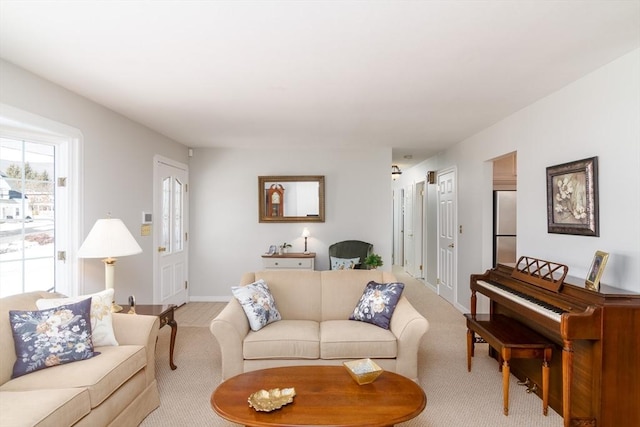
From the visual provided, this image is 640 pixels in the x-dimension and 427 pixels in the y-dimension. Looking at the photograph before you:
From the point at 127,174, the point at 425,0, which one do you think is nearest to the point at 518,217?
the point at 425,0

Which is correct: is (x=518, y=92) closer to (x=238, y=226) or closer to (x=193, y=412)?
(x=193, y=412)

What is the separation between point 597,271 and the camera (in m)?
2.32

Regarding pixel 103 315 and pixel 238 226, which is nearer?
pixel 103 315

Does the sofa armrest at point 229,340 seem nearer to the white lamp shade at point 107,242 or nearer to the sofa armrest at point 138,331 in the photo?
the sofa armrest at point 138,331

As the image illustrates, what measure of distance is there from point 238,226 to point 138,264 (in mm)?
1761

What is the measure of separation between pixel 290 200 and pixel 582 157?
3.81m

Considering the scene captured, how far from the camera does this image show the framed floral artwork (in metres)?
2.64

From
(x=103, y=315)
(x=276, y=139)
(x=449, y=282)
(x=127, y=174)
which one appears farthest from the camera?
(x=449, y=282)

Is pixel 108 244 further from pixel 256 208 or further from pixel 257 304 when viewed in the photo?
pixel 256 208

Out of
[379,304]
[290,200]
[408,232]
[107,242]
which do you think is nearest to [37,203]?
[107,242]

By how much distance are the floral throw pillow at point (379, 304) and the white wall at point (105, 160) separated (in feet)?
7.93

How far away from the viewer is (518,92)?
10.3 ft

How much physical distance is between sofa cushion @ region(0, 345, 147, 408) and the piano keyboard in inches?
103

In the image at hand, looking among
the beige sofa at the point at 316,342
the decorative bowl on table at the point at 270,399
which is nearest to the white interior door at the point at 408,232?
the beige sofa at the point at 316,342
